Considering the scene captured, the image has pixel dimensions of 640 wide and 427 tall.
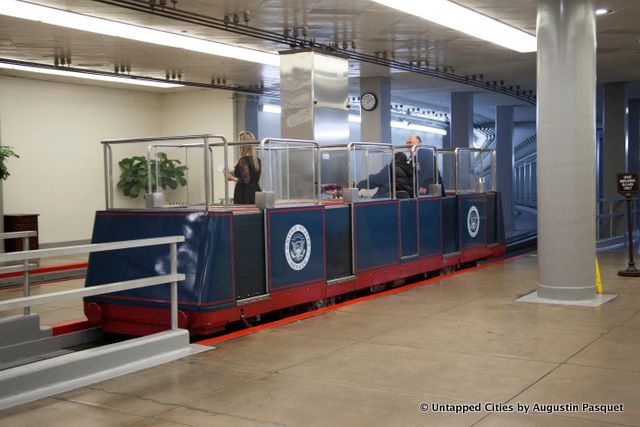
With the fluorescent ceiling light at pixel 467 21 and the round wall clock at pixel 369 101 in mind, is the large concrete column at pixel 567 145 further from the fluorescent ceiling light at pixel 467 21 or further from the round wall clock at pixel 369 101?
the round wall clock at pixel 369 101

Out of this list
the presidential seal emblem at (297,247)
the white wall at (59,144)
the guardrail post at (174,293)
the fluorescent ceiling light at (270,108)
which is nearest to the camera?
the guardrail post at (174,293)

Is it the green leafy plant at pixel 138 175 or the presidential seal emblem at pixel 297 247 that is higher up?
the green leafy plant at pixel 138 175

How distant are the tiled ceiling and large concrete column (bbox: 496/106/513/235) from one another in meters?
6.90

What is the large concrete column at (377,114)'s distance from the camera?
17.5m

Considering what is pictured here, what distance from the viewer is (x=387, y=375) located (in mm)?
5605

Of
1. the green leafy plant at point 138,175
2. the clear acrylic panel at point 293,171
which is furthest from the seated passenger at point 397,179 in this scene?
the green leafy plant at point 138,175

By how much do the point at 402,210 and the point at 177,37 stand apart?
15.7 ft

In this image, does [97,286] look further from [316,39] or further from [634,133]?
[634,133]

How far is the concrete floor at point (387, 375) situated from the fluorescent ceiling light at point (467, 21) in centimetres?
409

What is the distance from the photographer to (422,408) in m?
4.80

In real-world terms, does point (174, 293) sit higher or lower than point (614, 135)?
lower

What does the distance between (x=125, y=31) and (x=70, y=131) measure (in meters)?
7.46

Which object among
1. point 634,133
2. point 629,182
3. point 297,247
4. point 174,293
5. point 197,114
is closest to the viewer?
point 174,293

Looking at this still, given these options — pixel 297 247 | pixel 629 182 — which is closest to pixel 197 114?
pixel 629 182
